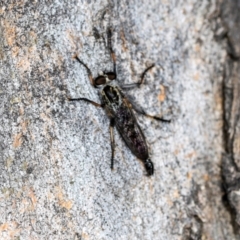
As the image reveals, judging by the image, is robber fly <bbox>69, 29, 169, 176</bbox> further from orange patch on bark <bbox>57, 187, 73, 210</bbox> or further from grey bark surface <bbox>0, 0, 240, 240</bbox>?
orange patch on bark <bbox>57, 187, 73, 210</bbox>

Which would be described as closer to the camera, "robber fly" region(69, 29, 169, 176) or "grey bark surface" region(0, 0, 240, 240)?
"grey bark surface" region(0, 0, 240, 240)

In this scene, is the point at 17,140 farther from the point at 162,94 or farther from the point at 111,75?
the point at 162,94

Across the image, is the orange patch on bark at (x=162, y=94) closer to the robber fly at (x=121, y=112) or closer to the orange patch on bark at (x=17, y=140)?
Answer: the robber fly at (x=121, y=112)

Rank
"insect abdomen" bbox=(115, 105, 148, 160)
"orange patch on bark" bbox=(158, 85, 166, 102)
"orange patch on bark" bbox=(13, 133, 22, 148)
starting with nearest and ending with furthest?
"orange patch on bark" bbox=(13, 133, 22, 148), "insect abdomen" bbox=(115, 105, 148, 160), "orange patch on bark" bbox=(158, 85, 166, 102)

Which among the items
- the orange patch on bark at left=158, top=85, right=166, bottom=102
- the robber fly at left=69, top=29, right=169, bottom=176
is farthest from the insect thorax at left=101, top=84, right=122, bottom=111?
the orange patch on bark at left=158, top=85, right=166, bottom=102

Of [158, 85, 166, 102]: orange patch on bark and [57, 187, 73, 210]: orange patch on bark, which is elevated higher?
[158, 85, 166, 102]: orange patch on bark

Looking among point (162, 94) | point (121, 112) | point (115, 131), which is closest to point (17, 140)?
point (115, 131)
